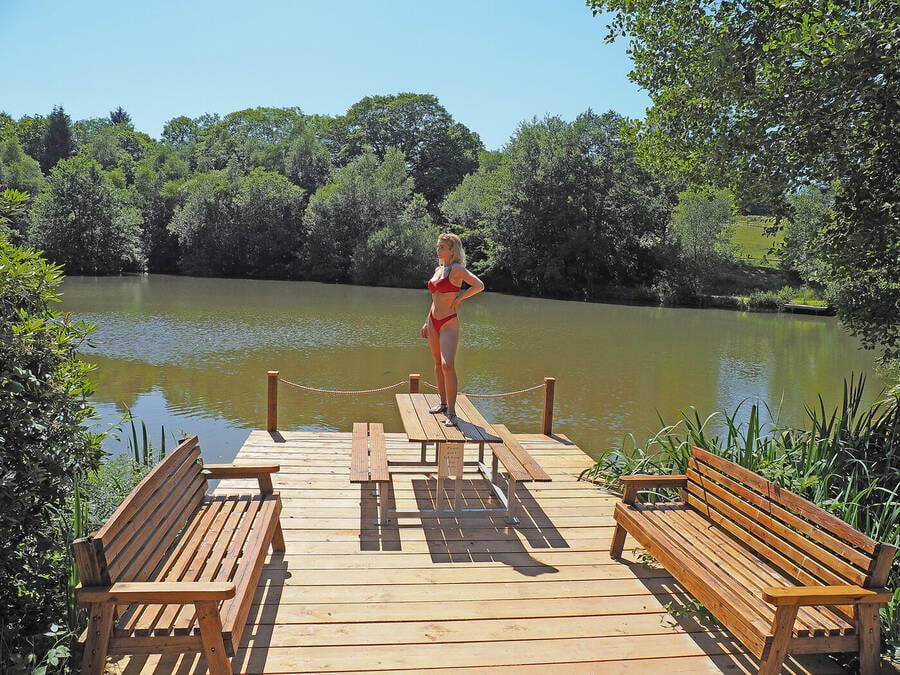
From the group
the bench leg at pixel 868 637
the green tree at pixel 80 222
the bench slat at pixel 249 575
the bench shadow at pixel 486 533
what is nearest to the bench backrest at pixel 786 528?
the bench leg at pixel 868 637

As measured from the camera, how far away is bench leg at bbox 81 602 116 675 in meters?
2.48

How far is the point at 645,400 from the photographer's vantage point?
13.9 meters

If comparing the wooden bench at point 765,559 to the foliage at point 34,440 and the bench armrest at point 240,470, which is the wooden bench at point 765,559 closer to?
the bench armrest at point 240,470

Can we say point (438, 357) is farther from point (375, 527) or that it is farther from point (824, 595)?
point (824, 595)

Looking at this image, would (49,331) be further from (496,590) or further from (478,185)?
(478,185)

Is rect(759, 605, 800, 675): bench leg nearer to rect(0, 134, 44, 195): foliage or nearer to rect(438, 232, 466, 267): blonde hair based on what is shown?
rect(438, 232, 466, 267): blonde hair

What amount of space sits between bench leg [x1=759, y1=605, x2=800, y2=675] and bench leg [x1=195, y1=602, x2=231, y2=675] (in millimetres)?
2243

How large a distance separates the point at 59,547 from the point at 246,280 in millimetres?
46402

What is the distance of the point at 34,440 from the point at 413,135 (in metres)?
62.2

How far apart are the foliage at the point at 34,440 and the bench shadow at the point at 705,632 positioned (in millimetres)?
3141

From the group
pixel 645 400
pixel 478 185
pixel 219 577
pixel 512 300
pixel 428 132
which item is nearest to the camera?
pixel 219 577

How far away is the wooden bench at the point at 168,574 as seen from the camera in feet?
8.15

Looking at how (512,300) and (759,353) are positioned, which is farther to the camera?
(512,300)

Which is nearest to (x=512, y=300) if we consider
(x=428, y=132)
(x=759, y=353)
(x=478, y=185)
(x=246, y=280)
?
(x=478, y=185)
